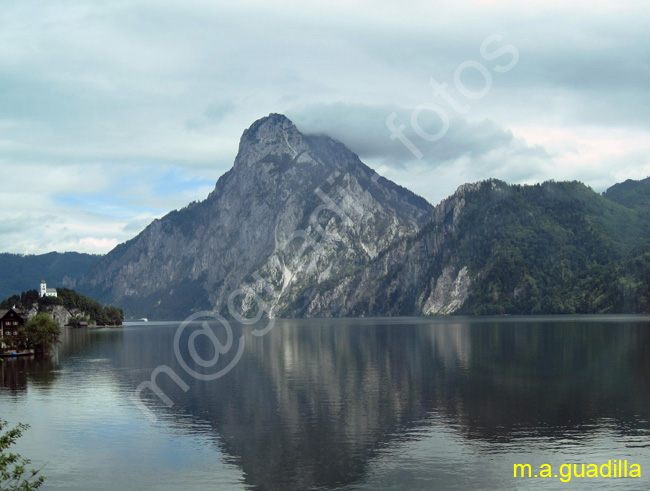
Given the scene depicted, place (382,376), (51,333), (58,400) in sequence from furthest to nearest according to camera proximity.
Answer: (51,333) < (382,376) < (58,400)

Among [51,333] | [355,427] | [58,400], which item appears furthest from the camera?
[51,333]

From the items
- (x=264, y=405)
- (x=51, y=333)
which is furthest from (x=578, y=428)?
(x=51, y=333)

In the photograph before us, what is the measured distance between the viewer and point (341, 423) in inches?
2603

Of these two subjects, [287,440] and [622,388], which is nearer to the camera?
[287,440]

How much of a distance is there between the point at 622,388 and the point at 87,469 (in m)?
64.5

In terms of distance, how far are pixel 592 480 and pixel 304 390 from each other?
49276 mm

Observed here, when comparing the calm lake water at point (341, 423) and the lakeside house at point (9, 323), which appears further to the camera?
the lakeside house at point (9, 323)

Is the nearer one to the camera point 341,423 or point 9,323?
point 341,423

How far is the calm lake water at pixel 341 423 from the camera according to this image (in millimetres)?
49250

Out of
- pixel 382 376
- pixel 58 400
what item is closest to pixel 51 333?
pixel 58 400

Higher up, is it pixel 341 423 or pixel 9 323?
pixel 9 323

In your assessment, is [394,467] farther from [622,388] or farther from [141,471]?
[622,388]

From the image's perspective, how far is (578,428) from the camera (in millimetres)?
60562

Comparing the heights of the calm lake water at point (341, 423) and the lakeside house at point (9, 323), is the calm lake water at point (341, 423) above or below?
below
